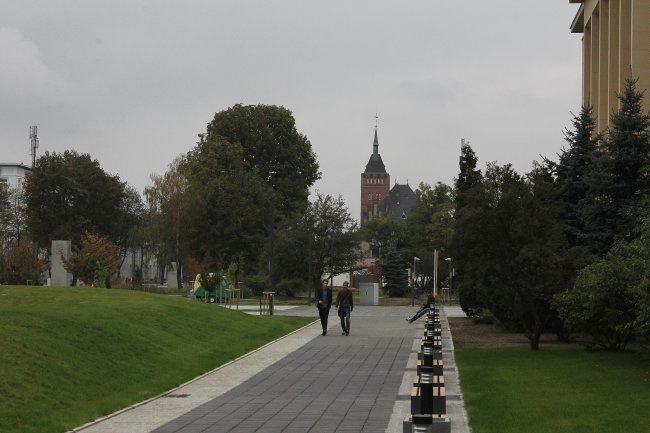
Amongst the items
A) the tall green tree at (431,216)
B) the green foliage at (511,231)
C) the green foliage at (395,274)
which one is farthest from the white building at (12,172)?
the green foliage at (511,231)

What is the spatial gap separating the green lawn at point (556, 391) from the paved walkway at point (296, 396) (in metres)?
Result: 0.44

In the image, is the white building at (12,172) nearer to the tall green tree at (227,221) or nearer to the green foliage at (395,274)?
the tall green tree at (227,221)

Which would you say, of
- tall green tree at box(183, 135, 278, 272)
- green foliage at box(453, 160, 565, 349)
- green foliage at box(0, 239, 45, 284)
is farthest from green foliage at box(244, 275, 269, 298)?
green foliage at box(453, 160, 565, 349)

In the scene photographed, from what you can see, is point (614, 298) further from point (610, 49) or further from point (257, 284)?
point (257, 284)

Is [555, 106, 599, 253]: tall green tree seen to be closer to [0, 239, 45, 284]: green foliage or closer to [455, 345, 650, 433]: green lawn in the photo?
[455, 345, 650, 433]: green lawn

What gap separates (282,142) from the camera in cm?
8950

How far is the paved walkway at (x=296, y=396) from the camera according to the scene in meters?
12.8

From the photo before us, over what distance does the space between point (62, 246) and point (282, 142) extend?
3941 centimetres

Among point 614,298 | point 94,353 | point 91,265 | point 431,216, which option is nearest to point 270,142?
point 431,216

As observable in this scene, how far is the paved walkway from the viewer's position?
12.8m

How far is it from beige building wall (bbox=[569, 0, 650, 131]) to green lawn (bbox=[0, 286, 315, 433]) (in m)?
17.0

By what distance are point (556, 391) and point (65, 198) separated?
66562 millimetres

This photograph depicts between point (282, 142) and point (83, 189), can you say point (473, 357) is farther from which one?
point (282, 142)

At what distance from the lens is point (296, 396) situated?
15906 millimetres
